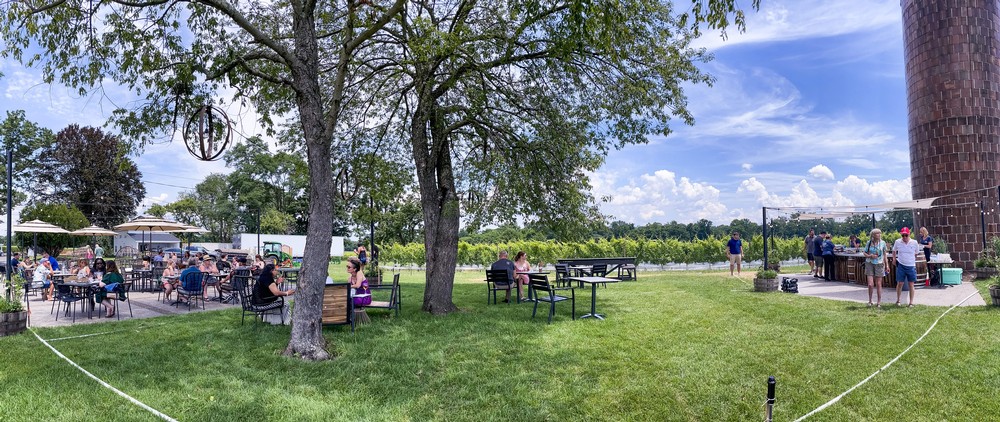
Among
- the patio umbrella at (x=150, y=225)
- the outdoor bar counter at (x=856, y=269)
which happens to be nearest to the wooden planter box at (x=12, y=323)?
the patio umbrella at (x=150, y=225)

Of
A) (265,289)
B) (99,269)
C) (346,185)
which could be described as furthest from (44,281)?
(265,289)

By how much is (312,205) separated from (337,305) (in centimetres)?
177

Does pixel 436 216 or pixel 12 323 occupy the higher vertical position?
pixel 436 216

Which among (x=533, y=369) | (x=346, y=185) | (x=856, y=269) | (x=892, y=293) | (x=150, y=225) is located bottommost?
(x=533, y=369)

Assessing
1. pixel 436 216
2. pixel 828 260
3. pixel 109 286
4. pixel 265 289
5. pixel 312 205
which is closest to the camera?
pixel 312 205

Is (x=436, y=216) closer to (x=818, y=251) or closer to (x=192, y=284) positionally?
(x=192, y=284)

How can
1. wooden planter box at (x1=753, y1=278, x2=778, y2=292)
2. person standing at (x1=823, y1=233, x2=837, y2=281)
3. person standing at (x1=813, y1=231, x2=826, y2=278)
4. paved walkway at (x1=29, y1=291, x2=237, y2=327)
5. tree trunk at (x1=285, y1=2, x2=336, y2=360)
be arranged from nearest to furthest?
tree trunk at (x1=285, y1=2, x2=336, y2=360) < paved walkway at (x1=29, y1=291, x2=237, y2=327) < wooden planter box at (x1=753, y1=278, x2=778, y2=292) < person standing at (x1=823, y1=233, x2=837, y2=281) < person standing at (x1=813, y1=231, x2=826, y2=278)

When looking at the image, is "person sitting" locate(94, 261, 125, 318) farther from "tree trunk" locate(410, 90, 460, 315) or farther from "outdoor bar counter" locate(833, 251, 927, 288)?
"outdoor bar counter" locate(833, 251, 927, 288)

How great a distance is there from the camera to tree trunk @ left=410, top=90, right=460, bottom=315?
9453mm

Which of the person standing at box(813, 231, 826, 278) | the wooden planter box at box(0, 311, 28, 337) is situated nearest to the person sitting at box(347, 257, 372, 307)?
the wooden planter box at box(0, 311, 28, 337)

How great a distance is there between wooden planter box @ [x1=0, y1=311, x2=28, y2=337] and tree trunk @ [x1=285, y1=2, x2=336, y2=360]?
4625 millimetres

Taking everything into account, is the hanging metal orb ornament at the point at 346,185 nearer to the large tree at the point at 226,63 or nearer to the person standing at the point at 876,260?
the large tree at the point at 226,63

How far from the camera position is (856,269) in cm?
1361

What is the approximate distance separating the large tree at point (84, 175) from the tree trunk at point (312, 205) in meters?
39.6
